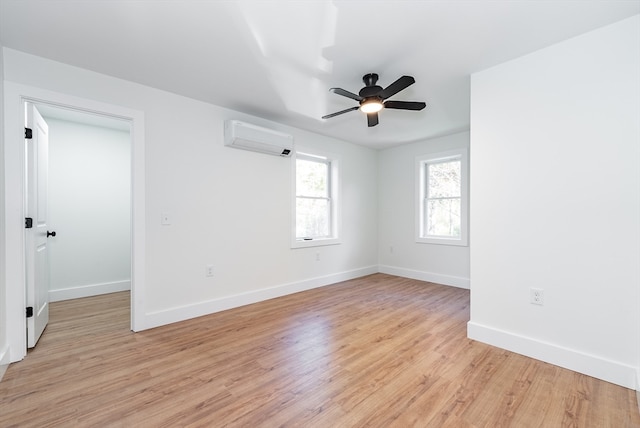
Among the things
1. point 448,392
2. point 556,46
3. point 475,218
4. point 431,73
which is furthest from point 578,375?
point 431,73

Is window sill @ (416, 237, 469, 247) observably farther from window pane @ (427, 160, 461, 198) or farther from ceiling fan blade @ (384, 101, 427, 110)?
ceiling fan blade @ (384, 101, 427, 110)

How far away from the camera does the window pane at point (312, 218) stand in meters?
4.41

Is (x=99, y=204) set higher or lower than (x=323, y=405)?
higher

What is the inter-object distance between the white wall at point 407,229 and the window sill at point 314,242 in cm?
118

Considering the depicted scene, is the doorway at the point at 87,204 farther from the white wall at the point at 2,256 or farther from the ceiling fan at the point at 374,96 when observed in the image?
the ceiling fan at the point at 374,96

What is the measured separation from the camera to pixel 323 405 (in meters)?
1.67

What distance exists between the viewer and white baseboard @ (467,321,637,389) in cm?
187

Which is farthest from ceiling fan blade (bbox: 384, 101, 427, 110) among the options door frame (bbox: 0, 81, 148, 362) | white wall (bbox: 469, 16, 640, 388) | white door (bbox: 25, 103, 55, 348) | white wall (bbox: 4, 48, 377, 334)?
white door (bbox: 25, 103, 55, 348)

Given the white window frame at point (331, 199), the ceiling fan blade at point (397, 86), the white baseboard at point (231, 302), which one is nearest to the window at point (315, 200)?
the white window frame at point (331, 199)

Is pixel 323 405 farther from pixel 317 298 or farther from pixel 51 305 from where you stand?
pixel 51 305

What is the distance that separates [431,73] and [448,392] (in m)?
2.56

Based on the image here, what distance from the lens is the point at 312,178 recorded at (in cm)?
460

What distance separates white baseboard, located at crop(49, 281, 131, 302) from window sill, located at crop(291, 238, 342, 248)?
8.92 ft

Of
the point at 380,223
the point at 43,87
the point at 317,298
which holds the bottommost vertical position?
the point at 317,298
